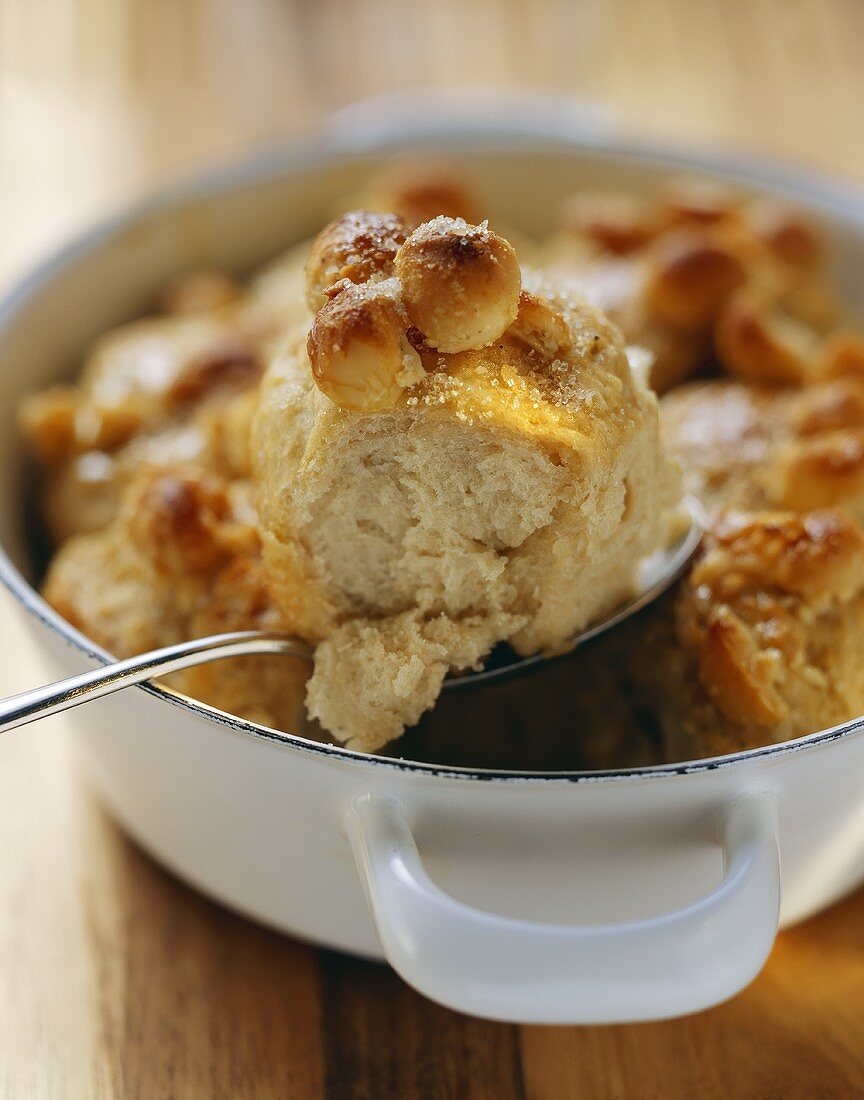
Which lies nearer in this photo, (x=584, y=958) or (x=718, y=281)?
(x=584, y=958)

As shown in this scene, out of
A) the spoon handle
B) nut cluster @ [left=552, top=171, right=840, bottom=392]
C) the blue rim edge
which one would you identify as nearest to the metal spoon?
the spoon handle

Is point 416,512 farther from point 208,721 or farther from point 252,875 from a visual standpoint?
point 252,875

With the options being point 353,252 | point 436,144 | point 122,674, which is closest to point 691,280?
point 436,144

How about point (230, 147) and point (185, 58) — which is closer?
point (230, 147)

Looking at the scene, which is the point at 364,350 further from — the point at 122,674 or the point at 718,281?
the point at 718,281

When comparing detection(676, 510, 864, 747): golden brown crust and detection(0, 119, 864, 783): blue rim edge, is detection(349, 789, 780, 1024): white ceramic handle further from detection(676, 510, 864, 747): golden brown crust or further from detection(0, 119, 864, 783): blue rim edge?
detection(0, 119, 864, 783): blue rim edge

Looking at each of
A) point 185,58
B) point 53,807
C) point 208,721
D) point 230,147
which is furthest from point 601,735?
point 185,58
